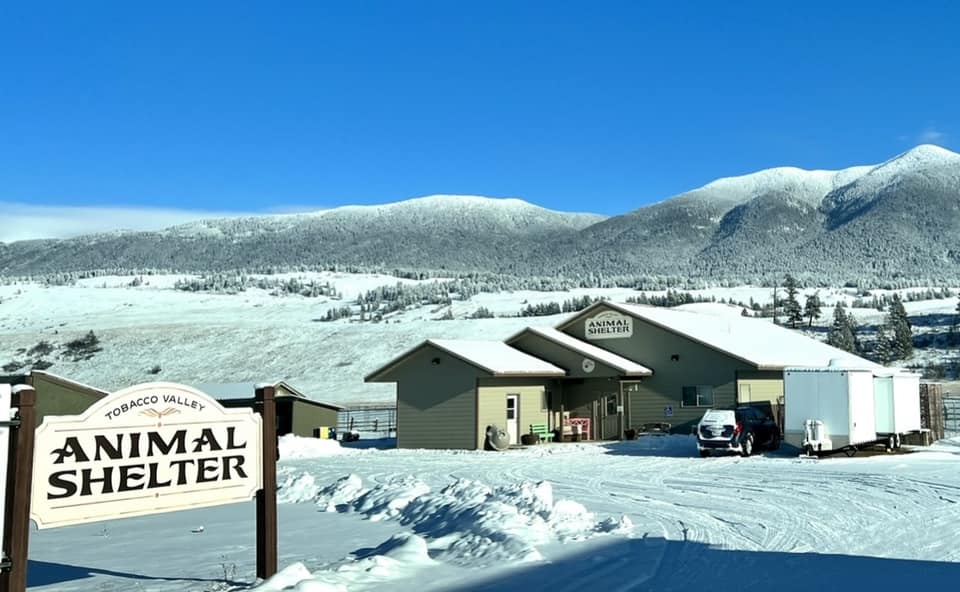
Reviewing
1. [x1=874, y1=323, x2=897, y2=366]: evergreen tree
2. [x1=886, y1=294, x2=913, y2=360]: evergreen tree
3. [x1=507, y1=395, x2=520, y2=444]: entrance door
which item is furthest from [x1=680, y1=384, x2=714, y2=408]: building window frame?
[x1=886, y1=294, x2=913, y2=360]: evergreen tree

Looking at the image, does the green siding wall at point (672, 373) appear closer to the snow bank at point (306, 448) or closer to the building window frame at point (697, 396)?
the building window frame at point (697, 396)

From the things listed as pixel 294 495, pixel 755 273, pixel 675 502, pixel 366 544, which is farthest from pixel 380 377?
pixel 755 273

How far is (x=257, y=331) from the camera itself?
7338cm

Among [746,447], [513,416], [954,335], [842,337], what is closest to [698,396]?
[513,416]

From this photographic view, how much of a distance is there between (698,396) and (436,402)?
28.7 feet

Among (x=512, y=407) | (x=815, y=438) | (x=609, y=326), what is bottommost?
(x=815, y=438)

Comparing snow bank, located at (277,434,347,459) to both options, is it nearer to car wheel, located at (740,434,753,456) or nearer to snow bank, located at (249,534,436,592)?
car wheel, located at (740,434,753,456)

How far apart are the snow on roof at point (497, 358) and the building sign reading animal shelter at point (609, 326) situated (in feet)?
8.60

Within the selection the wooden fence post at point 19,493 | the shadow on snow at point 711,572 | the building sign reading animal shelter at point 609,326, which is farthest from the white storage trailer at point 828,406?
the wooden fence post at point 19,493

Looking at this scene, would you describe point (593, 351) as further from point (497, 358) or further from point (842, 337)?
point (842, 337)

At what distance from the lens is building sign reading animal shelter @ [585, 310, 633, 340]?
3378cm

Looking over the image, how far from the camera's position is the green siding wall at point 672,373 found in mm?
30891

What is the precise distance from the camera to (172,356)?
220 ft

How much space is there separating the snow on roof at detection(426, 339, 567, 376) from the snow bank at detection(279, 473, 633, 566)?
12377mm
